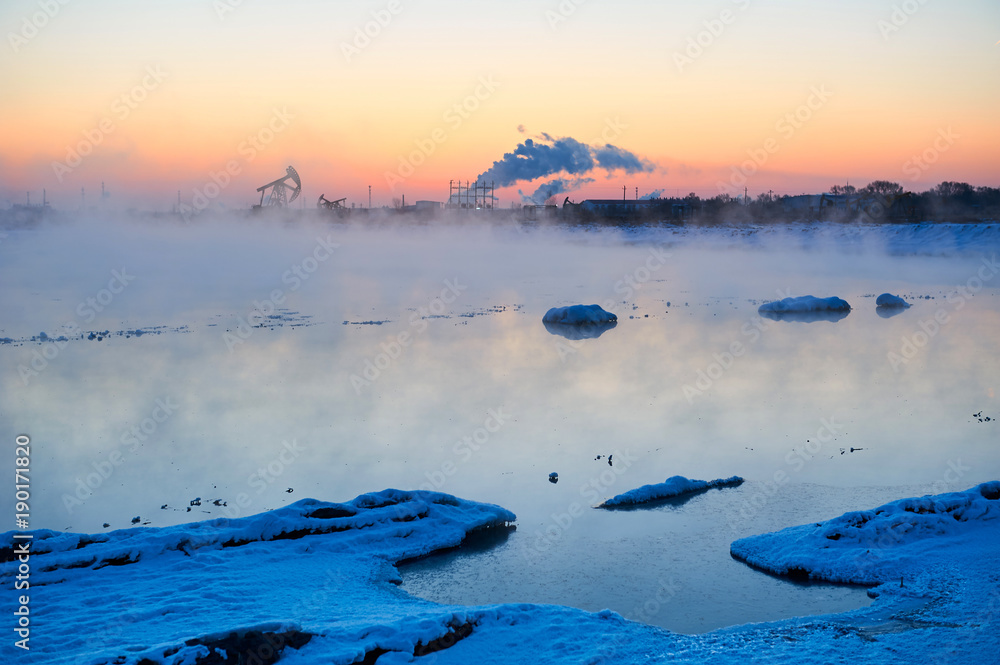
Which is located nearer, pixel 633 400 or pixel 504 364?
pixel 633 400

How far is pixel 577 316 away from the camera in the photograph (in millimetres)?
23594

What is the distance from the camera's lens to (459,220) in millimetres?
72875

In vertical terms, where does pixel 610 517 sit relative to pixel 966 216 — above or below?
below

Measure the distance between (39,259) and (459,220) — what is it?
36.2 meters

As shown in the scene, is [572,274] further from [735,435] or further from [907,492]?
[907,492]

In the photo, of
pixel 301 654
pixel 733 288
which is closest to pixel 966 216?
pixel 733 288
